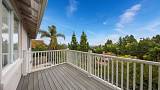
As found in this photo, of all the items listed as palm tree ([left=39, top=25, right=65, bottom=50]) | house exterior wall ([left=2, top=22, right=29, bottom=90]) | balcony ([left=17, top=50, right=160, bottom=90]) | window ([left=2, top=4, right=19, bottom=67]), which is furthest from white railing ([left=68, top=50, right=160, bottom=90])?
palm tree ([left=39, top=25, right=65, bottom=50])

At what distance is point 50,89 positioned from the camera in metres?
3.95

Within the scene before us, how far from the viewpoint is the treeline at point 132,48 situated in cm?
1159

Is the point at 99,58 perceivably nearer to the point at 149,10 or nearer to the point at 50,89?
the point at 50,89

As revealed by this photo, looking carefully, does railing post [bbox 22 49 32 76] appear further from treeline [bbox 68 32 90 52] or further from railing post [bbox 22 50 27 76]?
treeline [bbox 68 32 90 52]

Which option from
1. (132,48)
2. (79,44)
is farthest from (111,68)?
(79,44)

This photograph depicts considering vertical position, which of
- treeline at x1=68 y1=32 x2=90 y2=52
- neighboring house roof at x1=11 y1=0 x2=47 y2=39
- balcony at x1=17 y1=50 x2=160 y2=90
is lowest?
balcony at x1=17 y1=50 x2=160 y2=90

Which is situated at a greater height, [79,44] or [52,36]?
[52,36]

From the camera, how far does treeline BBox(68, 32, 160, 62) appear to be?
11.6 metres

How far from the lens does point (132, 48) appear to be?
604 inches

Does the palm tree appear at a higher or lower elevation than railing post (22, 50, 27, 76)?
higher

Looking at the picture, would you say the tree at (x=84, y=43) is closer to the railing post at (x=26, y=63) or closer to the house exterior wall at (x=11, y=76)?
the railing post at (x=26, y=63)

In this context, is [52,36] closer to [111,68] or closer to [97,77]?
[97,77]

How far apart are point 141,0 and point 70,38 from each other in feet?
39.5


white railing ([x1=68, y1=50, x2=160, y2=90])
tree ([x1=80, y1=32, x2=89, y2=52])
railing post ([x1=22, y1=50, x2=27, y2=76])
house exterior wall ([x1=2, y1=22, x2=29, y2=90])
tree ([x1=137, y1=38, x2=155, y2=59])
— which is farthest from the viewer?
tree ([x1=80, y1=32, x2=89, y2=52])
